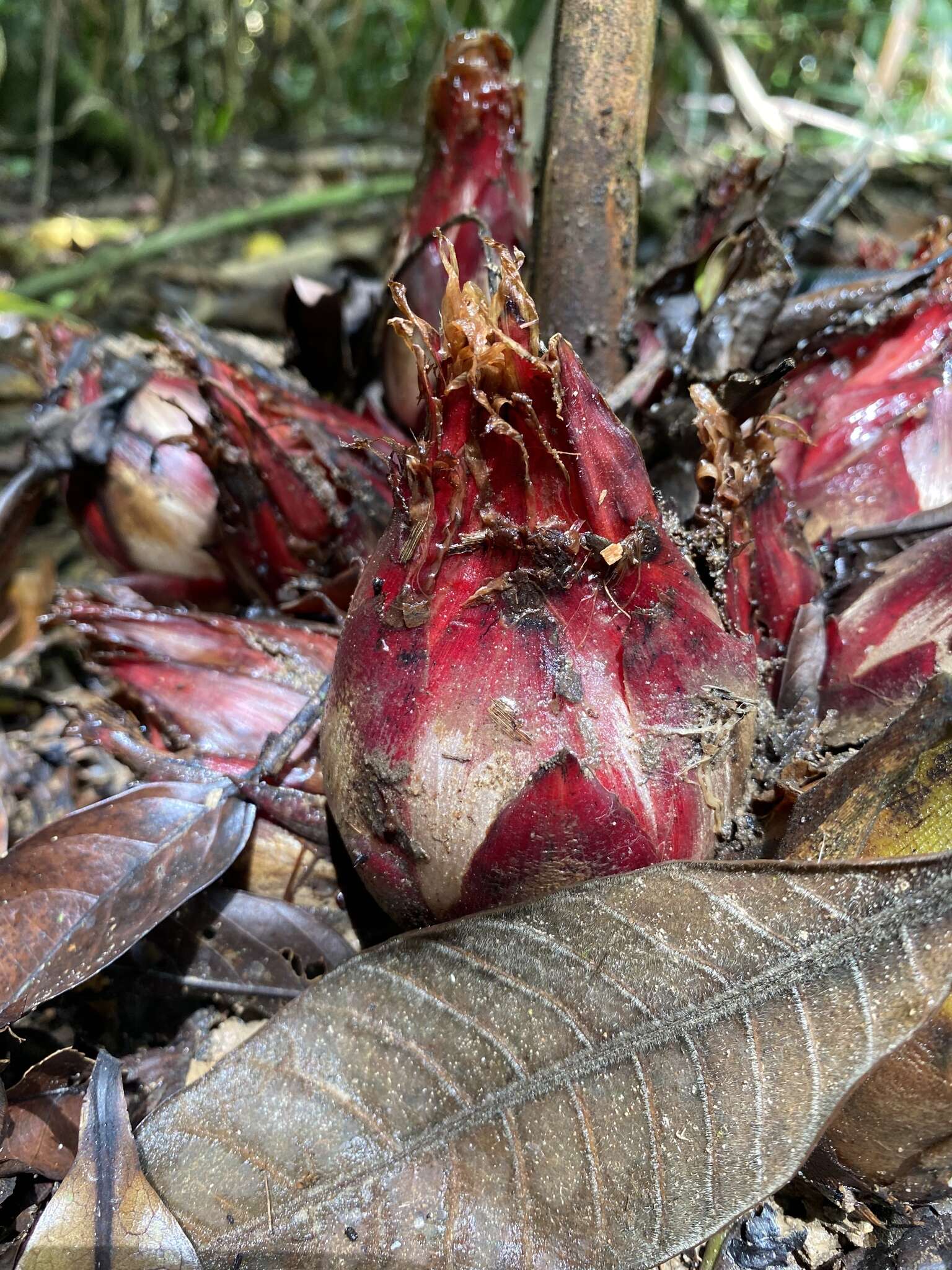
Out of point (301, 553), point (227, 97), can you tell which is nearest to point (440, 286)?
point (301, 553)

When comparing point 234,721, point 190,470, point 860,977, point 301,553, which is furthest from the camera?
point 190,470

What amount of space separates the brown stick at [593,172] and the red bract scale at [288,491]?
1.19 feet

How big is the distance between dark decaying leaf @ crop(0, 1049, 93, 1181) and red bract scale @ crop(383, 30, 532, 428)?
1068mm

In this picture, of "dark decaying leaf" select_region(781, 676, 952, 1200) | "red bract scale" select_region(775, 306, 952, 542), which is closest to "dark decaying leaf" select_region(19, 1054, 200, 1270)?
"dark decaying leaf" select_region(781, 676, 952, 1200)

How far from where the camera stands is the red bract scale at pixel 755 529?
1.10m

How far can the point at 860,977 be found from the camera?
2.63 feet

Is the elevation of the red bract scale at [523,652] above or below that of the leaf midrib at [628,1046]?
above

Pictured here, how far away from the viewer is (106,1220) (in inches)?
32.0

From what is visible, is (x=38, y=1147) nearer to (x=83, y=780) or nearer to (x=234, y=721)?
(x=234, y=721)

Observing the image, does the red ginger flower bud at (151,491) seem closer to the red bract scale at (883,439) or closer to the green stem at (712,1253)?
the red bract scale at (883,439)

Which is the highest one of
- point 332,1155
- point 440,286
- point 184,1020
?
point 440,286

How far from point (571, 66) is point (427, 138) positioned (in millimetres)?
398

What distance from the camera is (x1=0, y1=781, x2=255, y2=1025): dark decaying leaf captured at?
1005 mm

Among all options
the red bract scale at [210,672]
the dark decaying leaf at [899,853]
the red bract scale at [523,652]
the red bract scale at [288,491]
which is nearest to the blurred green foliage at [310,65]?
the red bract scale at [288,491]
